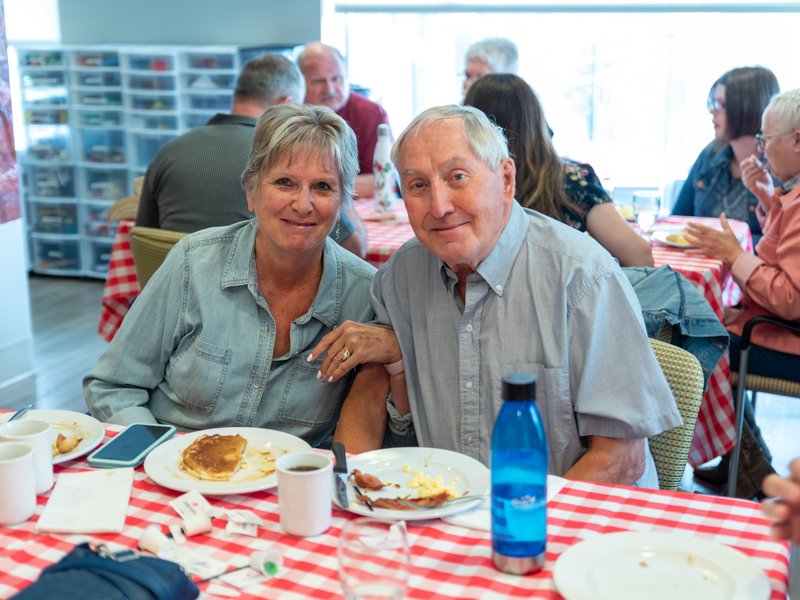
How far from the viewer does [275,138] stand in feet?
6.55

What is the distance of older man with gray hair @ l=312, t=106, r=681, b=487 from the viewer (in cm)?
174

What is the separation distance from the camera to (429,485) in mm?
1544

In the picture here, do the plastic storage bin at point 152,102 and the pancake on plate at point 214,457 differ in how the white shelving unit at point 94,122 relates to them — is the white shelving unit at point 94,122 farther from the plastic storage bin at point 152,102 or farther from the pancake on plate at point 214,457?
the pancake on plate at point 214,457

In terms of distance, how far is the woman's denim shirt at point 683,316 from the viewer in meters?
2.27

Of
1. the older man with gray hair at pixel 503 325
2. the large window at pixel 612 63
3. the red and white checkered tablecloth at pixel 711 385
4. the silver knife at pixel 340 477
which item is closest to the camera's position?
the silver knife at pixel 340 477

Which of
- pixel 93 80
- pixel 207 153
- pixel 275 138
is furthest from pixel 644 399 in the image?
pixel 93 80

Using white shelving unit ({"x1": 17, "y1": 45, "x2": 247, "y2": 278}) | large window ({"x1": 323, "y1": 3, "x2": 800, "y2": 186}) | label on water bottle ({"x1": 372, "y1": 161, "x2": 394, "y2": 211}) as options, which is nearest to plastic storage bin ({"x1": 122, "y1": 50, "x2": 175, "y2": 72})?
white shelving unit ({"x1": 17, "y1": 45, "x2": 247, "y2": 278})

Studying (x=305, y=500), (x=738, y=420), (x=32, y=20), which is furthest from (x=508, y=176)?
(x=32, y=20)

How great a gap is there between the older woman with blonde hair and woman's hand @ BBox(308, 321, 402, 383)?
0.09 meters

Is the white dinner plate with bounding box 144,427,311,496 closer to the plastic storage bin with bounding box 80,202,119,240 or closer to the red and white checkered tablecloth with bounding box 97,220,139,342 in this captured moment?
the red and white checkered tablecloth with bounding box 97,220,139,342

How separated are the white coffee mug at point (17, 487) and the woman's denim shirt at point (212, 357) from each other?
52 centimetres

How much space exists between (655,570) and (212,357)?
1.08 m

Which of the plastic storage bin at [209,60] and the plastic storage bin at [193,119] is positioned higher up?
the plastic storage bin at [209,60]

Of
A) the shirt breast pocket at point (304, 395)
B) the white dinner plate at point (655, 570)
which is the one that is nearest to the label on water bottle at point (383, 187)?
the shirt breast pocket at point (304, 395)
